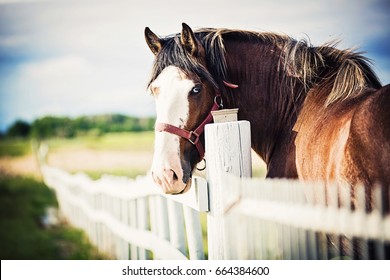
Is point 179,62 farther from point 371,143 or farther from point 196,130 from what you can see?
point 371,143

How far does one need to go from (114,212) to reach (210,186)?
1890 millimetres

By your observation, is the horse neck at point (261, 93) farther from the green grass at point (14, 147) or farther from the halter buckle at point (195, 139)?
the green grass at point (14, 147)

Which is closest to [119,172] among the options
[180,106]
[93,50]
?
[93,50]

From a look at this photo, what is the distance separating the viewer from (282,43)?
289cm

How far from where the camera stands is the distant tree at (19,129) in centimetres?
427

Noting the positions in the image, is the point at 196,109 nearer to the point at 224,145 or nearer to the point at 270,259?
the point at 224,145

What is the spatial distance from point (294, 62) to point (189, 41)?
1.96 feet

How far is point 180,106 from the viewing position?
258cm

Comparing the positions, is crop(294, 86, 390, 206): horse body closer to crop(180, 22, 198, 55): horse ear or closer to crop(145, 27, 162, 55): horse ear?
crop(180, 22, 198, 55): horse ear

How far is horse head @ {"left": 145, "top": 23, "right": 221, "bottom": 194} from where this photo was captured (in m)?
2.50

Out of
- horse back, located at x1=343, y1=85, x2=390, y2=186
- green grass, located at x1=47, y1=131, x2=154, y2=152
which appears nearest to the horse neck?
horse back, located at x1=343, y1=85, x2=390, y2=186

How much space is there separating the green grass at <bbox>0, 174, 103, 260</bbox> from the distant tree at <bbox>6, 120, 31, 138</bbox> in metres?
0.39

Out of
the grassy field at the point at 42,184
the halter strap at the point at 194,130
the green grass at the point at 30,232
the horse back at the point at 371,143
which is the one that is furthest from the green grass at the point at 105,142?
the horse back at the point at 371,143

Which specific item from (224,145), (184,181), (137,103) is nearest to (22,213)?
(137,103)
